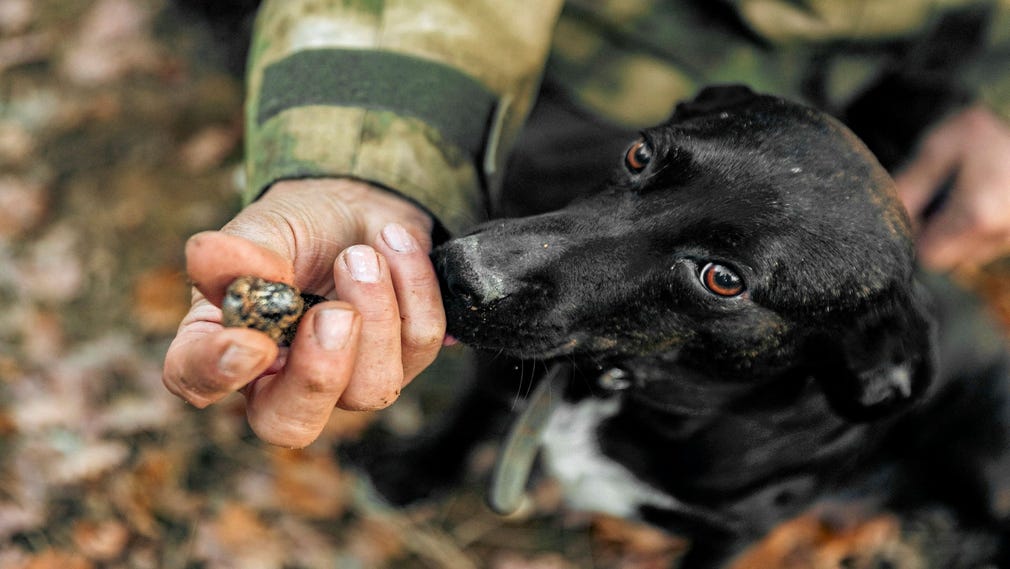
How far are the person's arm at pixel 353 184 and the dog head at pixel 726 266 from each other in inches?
10.4

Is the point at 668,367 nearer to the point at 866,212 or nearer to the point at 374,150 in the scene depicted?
the point at 866,212

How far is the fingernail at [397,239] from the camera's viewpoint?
175cm

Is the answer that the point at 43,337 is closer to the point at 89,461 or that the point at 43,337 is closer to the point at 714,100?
the point at 89,461

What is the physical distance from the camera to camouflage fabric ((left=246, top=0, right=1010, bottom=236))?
2.11 metres

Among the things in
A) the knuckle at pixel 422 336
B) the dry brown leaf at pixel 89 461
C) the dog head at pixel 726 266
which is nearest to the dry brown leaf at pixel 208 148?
the dry brown leaf at pixel 89 461

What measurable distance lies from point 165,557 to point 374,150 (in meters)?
1.92

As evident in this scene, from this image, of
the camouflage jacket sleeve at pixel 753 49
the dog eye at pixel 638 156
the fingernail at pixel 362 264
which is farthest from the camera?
the camouflage jacket sleeve at pixel 753 49

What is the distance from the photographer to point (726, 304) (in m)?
2.00

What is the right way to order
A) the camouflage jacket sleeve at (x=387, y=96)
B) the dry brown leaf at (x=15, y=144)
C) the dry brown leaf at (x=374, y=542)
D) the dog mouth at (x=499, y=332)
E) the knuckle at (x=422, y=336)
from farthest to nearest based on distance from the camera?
the dry brown leaf at (x=15, y=144) < the dry brown leaf at (x=374, y=542) < the camouflage jacket sleeve at (x=387, y=96) < the dog mouth at (x=499, y=332) < the knuckle at (x=422, y=336)

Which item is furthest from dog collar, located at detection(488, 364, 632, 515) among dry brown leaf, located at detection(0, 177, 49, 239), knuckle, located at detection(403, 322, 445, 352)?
dry brown leaf, located at detection(0, 177, 49, 239)

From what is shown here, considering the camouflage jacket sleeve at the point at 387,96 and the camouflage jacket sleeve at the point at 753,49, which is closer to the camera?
the camouflage jacket sleeve at the point at 387,96

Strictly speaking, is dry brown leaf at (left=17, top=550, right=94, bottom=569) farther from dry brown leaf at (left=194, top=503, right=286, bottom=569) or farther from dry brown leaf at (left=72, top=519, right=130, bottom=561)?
dry brown leaf at (left=194, top=503, right=286, bottom=569)

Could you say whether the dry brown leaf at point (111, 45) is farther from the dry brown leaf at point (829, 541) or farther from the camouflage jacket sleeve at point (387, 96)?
the dry brown leaf at point (829, 541)

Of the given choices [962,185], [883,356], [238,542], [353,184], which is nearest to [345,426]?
[238,542]
